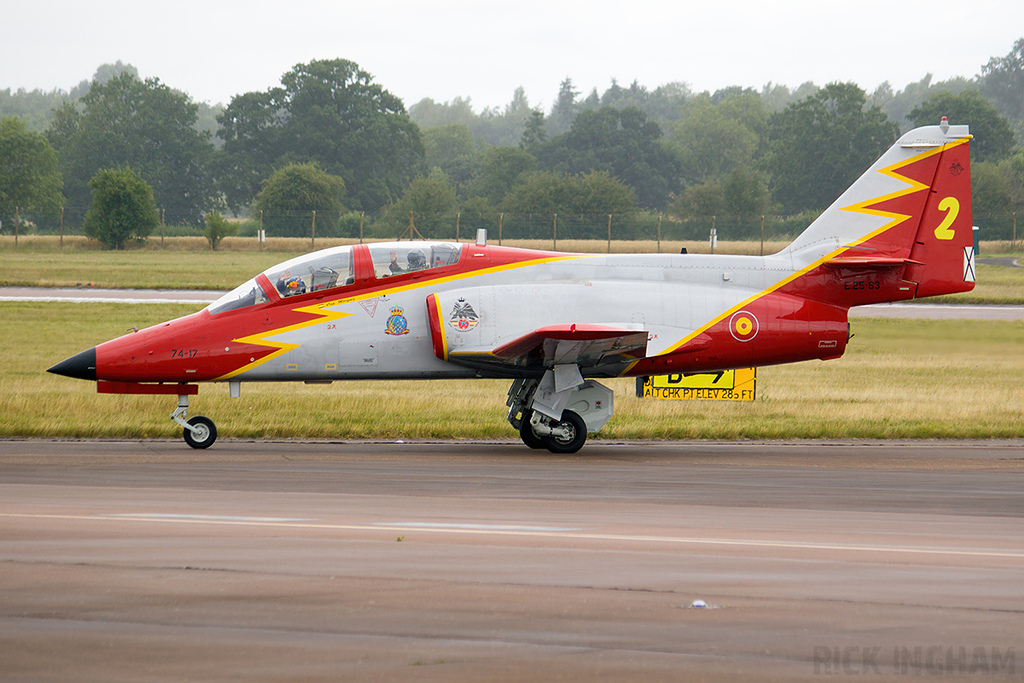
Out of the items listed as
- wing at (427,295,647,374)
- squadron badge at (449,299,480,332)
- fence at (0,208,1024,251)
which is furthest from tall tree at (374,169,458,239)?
squadron badge at (449,299,480,332)

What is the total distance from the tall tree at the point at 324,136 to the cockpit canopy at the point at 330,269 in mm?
83635

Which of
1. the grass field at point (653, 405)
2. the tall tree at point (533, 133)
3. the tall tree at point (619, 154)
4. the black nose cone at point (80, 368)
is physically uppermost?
the tall tree at point (533, 133)

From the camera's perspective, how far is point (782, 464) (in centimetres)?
1273

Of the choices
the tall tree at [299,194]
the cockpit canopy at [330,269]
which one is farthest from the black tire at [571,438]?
the tall tree at [299,194]

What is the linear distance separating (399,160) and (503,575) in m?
102

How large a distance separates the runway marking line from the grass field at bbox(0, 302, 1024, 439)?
6.96 m

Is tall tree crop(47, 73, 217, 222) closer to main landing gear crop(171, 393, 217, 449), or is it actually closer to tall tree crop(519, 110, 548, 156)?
tall tree crop(519, 110, 548, 156)

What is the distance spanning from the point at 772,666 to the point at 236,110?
107548 mm

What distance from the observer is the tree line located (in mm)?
75938

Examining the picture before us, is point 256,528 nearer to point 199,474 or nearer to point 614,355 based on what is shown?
point 199,474

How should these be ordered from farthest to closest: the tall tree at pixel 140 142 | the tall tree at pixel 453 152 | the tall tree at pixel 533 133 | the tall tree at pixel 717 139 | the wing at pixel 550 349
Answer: the tall tree at pixel 453 152 < the tall tree at pixel 533 133 < the tall tree at pixel 717 139 < the tall tree at pixel 140 142 < the wing at pixel 550 349

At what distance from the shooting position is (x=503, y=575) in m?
6.64

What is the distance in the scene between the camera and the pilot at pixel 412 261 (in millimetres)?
14008

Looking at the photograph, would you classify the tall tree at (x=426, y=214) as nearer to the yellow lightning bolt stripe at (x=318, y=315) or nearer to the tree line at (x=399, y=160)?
the tree line at (x=399, y=160)
